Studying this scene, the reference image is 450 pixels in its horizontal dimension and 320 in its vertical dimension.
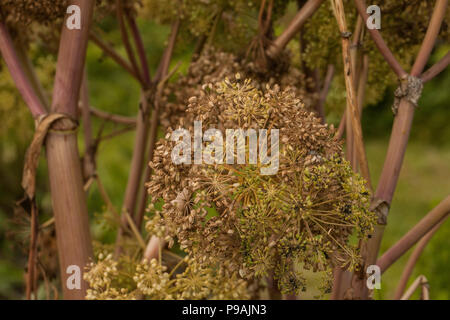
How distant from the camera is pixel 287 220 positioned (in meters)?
0.34

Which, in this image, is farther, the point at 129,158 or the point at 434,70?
the point at 129,158

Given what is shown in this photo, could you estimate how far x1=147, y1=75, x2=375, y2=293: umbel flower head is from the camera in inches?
13.4

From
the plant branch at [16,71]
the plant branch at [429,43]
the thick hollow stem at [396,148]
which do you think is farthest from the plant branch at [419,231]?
the plant branch at [16,71]

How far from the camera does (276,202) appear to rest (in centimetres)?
34

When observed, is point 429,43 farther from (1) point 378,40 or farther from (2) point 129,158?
(2) point 129,158

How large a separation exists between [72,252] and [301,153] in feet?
0.98

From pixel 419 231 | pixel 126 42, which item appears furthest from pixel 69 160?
pixel 419 231

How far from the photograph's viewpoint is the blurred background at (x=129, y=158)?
4.35 ft

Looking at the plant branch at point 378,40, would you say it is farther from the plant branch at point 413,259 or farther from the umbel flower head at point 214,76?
the plant branch at point 413,259

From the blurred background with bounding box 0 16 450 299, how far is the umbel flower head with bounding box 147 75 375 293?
2.91 ft

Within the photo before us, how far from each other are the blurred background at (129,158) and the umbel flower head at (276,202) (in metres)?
0.89

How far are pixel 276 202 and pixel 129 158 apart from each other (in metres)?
2.49

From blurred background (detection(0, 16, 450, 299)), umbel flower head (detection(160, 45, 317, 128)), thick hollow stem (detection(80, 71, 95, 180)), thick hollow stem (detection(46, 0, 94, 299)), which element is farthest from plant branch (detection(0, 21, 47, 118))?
blurred background (detection(0, 16, 450, 299))

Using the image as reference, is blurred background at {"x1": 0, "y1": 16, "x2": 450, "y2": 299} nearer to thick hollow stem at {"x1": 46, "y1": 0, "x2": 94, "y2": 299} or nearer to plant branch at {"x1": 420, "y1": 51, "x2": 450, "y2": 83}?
thick hollow stem at {"x1": 46, "y1": 0, "x2": 94, "y2": 299}
